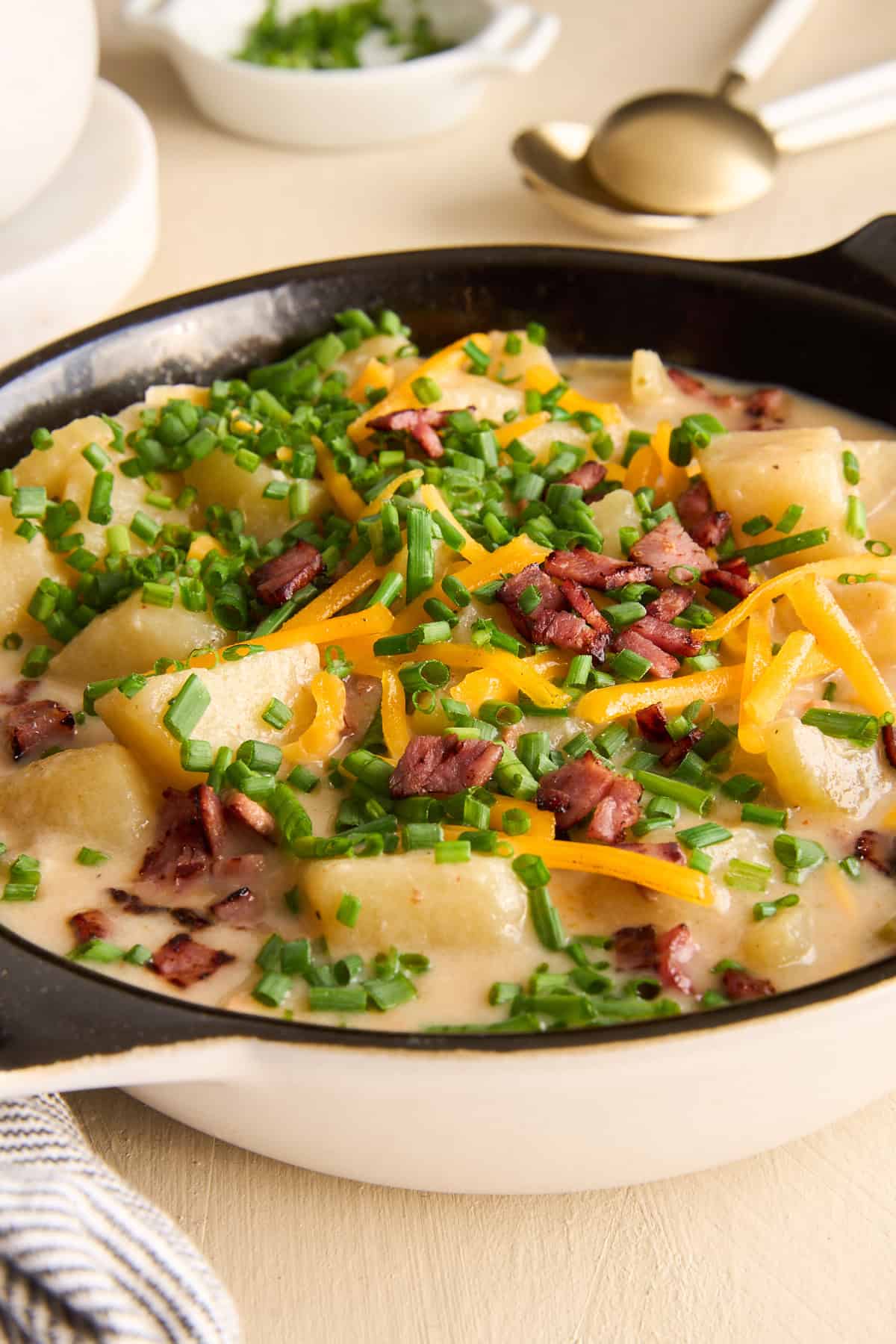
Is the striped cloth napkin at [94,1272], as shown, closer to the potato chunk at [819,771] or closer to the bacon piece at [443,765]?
the bacon piece at [443,765]

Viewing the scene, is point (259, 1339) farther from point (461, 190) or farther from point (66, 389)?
point (461, 190)

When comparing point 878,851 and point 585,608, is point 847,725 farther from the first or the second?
point 585,608

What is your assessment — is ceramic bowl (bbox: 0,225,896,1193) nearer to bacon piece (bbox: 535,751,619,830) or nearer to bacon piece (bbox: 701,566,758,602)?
bacon piece (bbox: 535,751,619,830)

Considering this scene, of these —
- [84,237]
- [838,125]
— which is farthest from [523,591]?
[838,125]

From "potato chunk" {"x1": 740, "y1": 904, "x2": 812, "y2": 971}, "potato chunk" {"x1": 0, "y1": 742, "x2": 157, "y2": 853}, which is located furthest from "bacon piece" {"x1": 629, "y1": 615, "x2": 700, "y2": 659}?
"potato chunk" {"x1": 0, "y1": 742, "x2": 157, "y2": 853}

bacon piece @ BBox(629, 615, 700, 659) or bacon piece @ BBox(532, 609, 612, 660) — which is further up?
bacon piece @ BBox(629, 615, 700, 659)

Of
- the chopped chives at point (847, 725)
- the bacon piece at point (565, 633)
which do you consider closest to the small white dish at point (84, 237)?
the bacon piece at point (565, 633)
